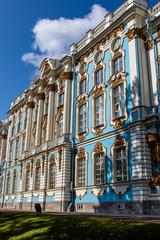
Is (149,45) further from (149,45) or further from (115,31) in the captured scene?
(115,31)

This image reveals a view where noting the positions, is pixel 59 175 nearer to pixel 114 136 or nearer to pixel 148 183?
pixel 114 136

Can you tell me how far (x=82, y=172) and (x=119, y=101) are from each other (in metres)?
6.50

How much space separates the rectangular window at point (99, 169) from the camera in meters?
19.3

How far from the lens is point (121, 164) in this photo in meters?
17.7

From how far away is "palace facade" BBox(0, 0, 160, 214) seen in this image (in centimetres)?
1623

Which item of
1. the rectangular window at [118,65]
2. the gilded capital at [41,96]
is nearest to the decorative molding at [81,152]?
the rectangular window at [118,65]

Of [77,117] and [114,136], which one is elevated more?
[77,117]

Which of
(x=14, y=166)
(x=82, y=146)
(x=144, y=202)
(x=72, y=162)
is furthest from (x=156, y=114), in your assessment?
(x=14, y=166)

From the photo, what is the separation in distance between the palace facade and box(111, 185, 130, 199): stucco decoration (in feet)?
0.20

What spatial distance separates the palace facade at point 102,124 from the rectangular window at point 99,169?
0.23 feet

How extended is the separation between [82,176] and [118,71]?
336 inches

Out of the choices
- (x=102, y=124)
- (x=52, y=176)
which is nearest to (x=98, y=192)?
(x=102, y=124)

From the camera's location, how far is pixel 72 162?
74.1 ft

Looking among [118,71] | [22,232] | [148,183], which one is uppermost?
[118,71]
